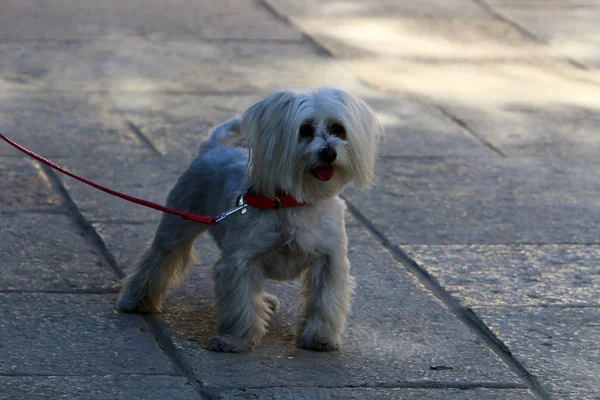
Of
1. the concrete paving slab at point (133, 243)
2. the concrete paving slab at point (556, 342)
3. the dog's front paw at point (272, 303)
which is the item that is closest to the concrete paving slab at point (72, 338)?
the concrete paving slab at point (133, 243)

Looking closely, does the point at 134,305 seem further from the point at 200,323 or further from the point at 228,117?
the point at 228,117

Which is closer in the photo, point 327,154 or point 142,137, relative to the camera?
point 327,154

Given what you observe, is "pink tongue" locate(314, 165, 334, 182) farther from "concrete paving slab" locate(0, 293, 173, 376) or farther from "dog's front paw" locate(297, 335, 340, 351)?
"concrete paving slab" locate(0, 293, 173, 376)

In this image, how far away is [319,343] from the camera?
16.6ft

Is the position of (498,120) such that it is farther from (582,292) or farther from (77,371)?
(77,371)

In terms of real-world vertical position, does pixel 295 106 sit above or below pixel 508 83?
above

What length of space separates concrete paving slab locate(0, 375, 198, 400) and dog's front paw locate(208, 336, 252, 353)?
0.36 metres

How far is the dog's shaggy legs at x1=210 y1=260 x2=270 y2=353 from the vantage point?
4961 mm

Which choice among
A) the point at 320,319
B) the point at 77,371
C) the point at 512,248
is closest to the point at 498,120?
the point at 512,248

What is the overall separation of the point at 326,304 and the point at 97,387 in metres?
1.05

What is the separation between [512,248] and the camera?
6492 mm

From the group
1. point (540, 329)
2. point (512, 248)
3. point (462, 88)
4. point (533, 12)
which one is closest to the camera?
point (540, 329)

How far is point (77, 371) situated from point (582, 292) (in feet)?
8.47

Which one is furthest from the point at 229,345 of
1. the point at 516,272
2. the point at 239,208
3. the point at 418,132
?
the point at 418,132
